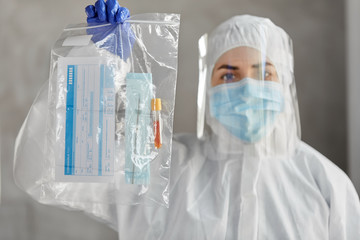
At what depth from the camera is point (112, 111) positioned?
78 centimetres

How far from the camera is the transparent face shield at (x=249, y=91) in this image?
102cm

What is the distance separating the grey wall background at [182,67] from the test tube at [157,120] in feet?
1.98

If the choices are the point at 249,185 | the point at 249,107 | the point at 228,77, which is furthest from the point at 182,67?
the point at 249,185

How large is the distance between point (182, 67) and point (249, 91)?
0.47 m

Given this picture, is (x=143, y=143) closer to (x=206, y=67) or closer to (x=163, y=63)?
(x=163, y=63)

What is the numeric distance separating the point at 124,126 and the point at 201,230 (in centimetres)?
38

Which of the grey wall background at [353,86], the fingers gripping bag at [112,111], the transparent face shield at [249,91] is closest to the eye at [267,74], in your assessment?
the transparent face shield at [249,91]

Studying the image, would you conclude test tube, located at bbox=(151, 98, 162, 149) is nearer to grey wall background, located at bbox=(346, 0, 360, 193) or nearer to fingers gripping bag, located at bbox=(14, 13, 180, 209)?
fingers gripping bag, located at bbox=(14, 13, 180, 209)

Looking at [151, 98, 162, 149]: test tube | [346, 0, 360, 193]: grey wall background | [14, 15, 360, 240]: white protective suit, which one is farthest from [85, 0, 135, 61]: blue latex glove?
[346, 0, 360, 193]: grey wall background

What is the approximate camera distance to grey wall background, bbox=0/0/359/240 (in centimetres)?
127

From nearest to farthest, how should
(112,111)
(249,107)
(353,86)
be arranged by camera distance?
(112,111), (249,107), (353,86)

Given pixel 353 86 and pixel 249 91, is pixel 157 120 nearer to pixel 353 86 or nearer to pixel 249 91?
pixel 249 91

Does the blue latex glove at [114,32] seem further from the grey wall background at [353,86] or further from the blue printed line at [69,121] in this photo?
the grey wall background at [353,86]

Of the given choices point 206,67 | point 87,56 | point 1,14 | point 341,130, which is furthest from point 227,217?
point 1,14
